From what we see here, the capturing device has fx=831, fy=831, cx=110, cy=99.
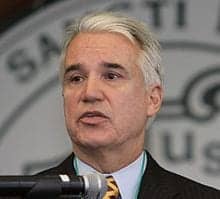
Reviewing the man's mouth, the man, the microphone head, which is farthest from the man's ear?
the microphone head

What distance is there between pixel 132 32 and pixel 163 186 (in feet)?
0.81

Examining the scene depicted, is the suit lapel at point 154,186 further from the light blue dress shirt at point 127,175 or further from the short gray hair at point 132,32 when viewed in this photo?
the short gray hair at point 132,32

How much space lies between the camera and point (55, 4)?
2.35 meters

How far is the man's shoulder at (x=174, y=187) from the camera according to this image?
4.24 ft

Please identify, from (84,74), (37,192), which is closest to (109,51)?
(84,74)

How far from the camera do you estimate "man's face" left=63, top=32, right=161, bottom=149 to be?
1.24m

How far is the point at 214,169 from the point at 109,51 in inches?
43.1

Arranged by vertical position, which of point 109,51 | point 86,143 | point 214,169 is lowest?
point 214,169

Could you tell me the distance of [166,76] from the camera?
2.34 metres

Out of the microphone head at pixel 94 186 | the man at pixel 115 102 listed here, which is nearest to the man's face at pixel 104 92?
the man at pixel 115 102

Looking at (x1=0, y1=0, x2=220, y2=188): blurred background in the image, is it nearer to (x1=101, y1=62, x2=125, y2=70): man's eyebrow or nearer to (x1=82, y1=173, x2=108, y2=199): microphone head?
(x1=101, y1=62, x2=125, y2=70): man's eyebrow

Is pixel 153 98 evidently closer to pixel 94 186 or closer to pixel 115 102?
pixel 115 102

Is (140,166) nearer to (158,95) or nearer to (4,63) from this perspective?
(158,95)

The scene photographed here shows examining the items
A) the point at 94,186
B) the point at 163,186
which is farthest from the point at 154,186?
the point at 94,186
